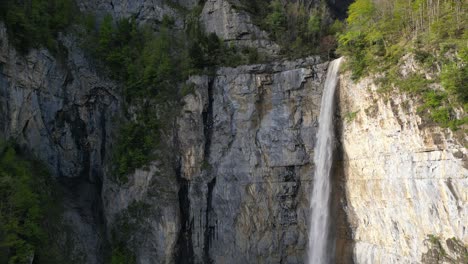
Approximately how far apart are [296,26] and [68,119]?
17.4m

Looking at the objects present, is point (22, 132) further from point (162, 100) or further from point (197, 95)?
point (197, 95)

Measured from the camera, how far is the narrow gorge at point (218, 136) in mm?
17281

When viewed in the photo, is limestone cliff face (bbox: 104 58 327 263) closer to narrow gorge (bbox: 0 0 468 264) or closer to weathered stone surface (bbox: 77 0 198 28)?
narrow gorge (bbox: 0 0 468 264)

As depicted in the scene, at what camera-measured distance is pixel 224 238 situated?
23031 mm

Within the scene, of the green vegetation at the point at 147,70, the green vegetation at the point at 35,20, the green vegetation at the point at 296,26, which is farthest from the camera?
the green vegetation at the point at 296,26

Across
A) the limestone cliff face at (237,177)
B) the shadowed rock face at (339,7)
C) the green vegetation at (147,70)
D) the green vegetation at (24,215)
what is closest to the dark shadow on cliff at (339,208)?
the limestone cliff face at (237,177)

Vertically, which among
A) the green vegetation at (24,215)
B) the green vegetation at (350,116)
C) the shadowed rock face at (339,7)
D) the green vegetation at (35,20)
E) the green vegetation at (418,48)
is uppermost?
the shadowed rock face at (339,7)

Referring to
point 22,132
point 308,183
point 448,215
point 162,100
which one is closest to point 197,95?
point 162,100

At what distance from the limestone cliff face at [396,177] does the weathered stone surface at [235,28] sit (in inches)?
279

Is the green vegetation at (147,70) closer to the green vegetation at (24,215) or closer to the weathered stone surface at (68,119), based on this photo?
the weathered stone surface at (68,119)

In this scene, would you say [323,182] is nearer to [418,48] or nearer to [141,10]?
[418,48]

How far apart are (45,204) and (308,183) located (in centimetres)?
1550

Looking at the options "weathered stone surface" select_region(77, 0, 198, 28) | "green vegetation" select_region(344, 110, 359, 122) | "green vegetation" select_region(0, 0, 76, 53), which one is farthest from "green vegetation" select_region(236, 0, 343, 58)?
"green vegetation" select_region(0, 0, 76, 53)

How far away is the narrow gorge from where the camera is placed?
680 inches
